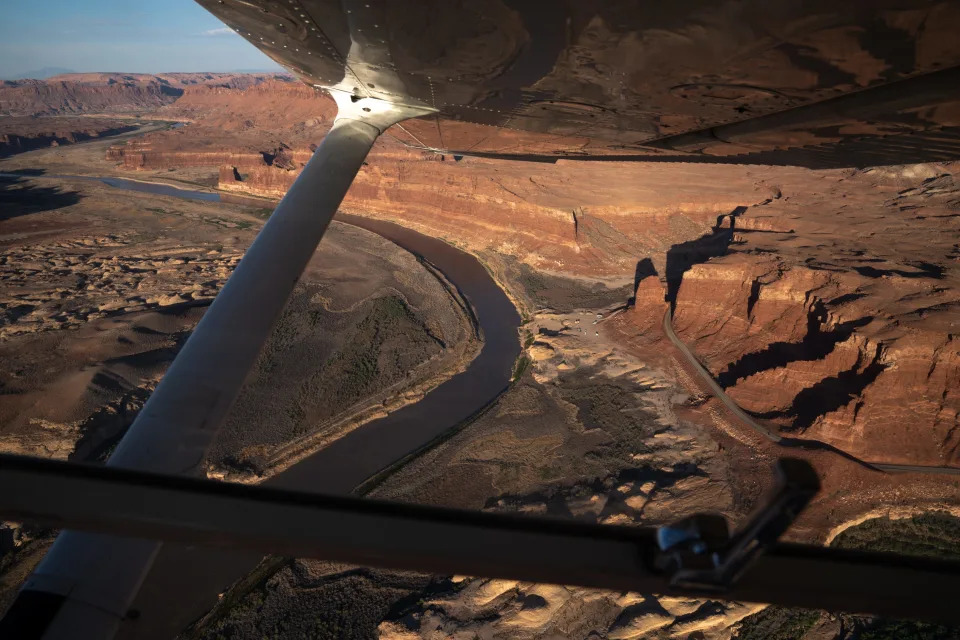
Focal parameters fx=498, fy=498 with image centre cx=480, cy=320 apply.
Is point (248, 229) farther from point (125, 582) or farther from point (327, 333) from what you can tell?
point (125, 582)

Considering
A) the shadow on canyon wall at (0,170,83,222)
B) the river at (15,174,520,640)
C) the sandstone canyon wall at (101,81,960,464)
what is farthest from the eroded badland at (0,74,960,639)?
the shadow on canyon wall at (0,170,83,222)

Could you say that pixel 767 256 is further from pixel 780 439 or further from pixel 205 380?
pixel 205 380

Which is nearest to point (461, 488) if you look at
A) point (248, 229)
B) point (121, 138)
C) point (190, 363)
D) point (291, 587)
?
point (291, 587)

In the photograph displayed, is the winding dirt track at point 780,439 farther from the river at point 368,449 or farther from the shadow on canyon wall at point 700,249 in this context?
the river at point 368,449

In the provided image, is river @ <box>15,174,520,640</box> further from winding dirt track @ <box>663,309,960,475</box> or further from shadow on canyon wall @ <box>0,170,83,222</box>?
shadow on canyon wall @ <box>0,170,83,222</box>

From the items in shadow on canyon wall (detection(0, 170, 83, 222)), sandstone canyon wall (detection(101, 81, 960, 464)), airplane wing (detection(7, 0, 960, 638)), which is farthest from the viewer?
shadow on canyon wall (detection(0, 170, 83, 222))

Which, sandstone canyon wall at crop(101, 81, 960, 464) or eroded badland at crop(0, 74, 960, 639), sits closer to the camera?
eroded badland at crop(0, 74, 960, 639)
